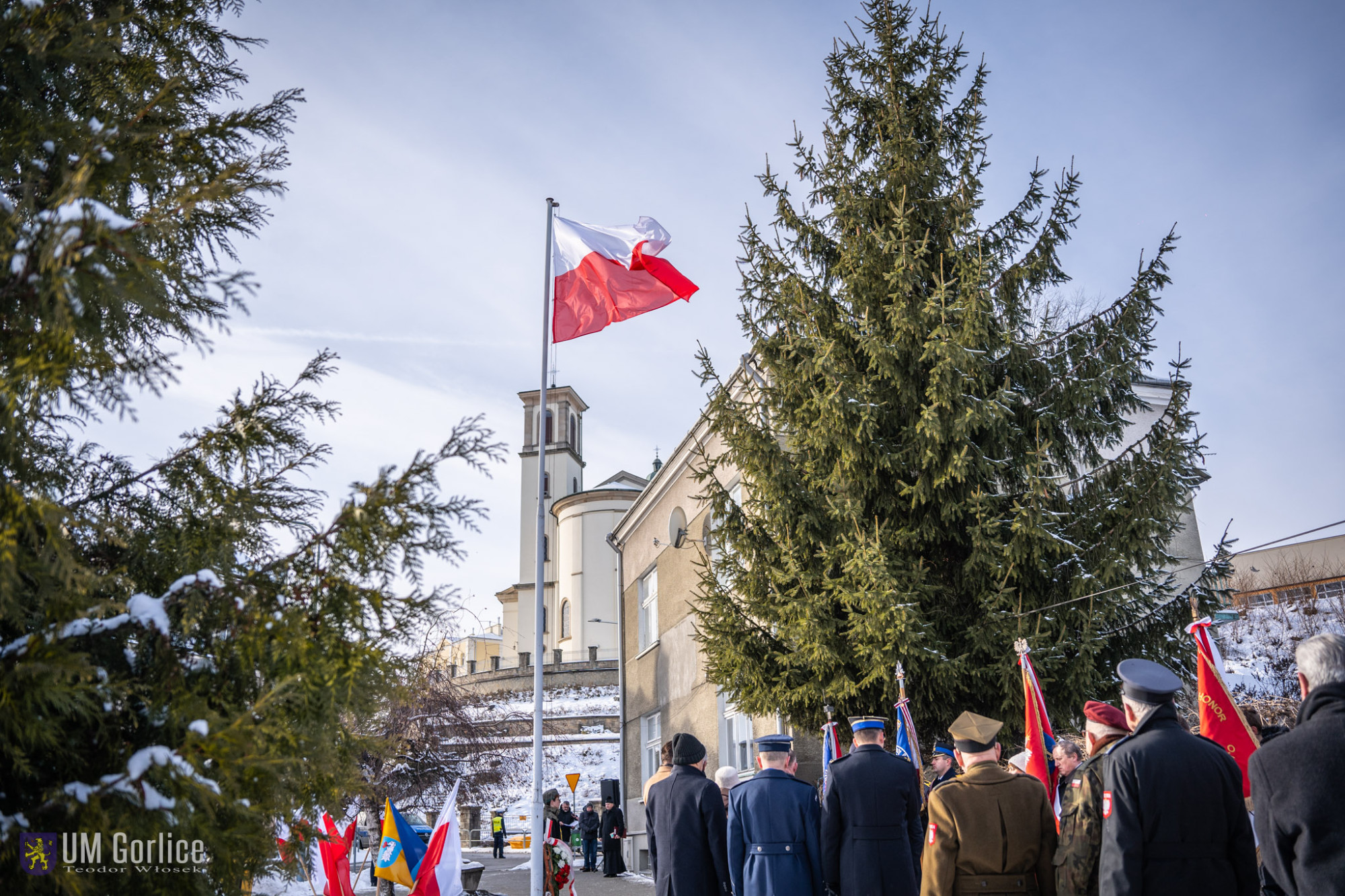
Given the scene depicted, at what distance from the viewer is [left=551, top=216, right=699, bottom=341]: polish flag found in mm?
13180

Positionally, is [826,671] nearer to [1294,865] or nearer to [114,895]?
[1294,865]

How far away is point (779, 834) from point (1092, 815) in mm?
2649

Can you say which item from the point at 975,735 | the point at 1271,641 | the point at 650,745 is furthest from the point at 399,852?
the point at 1271,641

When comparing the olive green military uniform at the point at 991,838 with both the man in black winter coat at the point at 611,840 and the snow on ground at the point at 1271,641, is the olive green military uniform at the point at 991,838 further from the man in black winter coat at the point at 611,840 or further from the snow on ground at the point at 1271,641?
Result: the snow on ground at the point at 1271,641

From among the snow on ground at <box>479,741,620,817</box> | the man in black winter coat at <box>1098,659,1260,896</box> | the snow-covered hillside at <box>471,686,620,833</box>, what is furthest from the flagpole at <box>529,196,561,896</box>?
the snow-covered hillside at <box>471,686,620,833</box>

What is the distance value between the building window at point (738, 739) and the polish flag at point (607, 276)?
7304 mm

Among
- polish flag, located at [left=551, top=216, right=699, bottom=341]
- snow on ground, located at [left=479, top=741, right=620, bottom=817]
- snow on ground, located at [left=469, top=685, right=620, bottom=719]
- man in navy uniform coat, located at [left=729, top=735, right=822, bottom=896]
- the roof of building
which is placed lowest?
snow on ground, located at [left=479, top=741, right=620, bottom=817]

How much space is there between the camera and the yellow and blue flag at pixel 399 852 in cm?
908

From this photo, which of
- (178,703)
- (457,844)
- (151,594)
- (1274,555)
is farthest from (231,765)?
(1274,555)

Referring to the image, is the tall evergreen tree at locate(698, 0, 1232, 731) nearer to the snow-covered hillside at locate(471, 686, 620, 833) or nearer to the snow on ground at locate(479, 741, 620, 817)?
the snow on ground at locate(479, 741, 620, 817)

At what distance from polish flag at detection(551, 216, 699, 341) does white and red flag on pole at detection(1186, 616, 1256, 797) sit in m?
7.94

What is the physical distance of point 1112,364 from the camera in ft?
35.9

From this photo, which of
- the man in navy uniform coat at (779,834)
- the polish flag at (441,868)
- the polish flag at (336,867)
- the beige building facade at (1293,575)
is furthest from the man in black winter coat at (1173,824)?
the beige building facade at (1293,575)

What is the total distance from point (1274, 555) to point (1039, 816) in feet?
133
